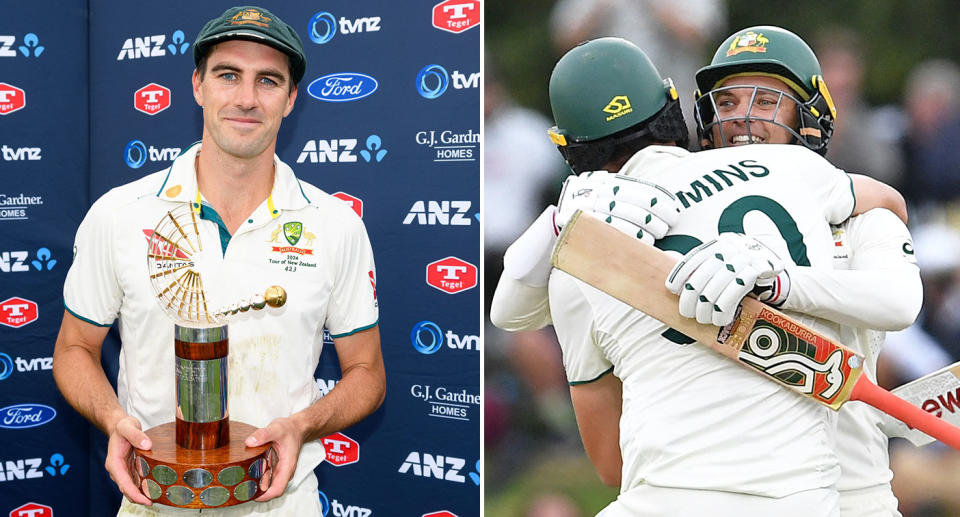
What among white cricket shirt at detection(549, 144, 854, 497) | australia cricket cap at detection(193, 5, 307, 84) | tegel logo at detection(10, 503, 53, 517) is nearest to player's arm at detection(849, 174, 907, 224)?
white cricket shirt at detection(549, 144, 854, 497)

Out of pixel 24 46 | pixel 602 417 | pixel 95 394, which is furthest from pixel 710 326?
pixel 24 46

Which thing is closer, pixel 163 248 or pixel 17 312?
pixel 163 248

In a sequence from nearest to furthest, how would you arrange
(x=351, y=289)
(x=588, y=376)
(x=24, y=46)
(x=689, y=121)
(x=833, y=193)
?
(x=833, y=193) → (x=588, y=376) → (x=351, y=289) → (x=689, y=121) → (x=24, y=46)

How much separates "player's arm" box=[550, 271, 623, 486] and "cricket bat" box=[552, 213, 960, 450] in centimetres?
18

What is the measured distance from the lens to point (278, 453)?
5.59 feet

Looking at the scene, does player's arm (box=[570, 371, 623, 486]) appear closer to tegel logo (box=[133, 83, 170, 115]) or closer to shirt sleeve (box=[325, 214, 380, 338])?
shirt sleeve (box=[325, 214, 380, 338])

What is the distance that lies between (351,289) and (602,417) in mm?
710

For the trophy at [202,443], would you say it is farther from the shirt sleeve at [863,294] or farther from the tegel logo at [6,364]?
the tegel logo at [6,364]

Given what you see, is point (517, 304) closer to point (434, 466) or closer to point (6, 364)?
point (434, 466)

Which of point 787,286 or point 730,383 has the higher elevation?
point 787,286

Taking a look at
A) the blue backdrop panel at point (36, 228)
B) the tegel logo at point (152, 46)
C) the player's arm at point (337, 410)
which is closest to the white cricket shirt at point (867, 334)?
the player's arm at point (337, 410)

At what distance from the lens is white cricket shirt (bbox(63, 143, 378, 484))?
6.30ft

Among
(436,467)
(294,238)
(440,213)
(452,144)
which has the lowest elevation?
(436,467)

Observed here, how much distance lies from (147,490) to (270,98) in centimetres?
92
